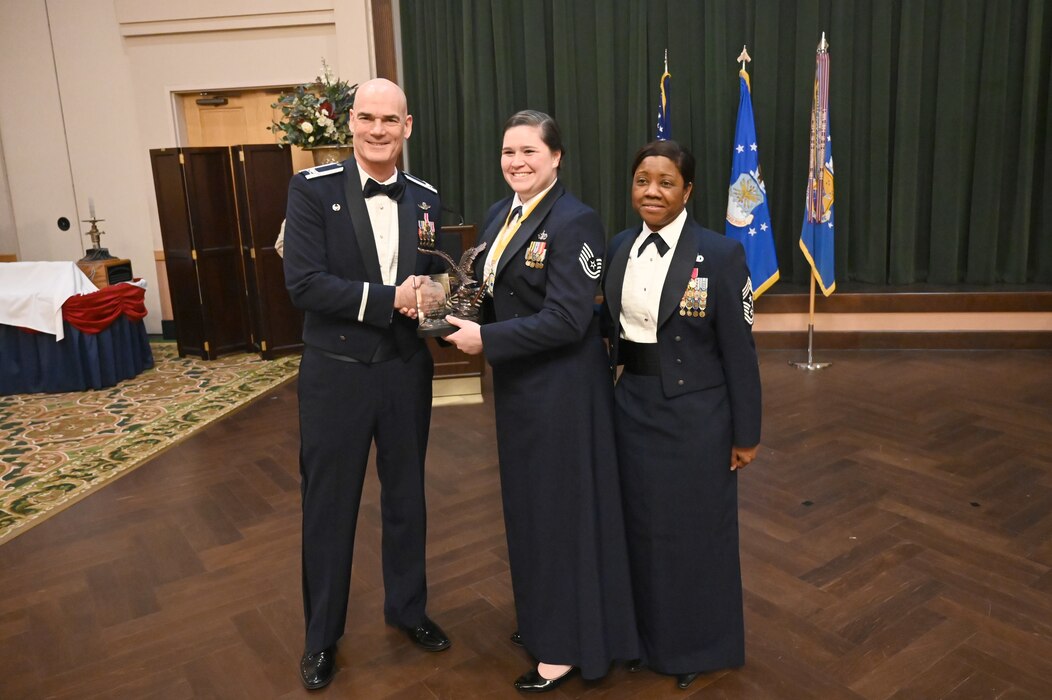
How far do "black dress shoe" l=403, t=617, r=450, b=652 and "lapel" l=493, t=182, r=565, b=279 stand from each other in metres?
1.27

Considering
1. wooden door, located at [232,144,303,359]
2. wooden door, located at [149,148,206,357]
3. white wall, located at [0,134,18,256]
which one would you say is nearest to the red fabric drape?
wooden door, located at [149,148,206,357]

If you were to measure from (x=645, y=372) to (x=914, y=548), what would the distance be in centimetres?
168

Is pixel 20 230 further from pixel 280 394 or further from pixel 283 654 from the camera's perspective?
pixel 283 654

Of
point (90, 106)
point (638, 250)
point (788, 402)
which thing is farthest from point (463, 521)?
point (90, 106)

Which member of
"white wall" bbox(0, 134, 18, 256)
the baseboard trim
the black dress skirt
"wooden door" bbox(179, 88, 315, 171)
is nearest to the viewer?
the black dress skirt

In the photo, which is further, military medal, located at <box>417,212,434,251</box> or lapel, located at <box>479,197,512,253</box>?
military medal, located at <box>417,212,434,251</box>

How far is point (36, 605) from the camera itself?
3.05 metres

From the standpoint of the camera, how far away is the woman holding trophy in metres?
2.18

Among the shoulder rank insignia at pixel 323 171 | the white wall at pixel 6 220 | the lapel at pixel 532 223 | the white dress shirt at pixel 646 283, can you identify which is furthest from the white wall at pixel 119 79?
the white dress shirt at pixel 646 283

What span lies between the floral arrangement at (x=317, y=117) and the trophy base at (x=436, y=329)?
14.4 ft

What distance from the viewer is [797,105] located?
23.1 feet

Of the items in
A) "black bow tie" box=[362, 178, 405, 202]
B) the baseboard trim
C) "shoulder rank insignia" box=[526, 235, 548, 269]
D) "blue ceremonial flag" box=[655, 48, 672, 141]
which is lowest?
the baseboard trim

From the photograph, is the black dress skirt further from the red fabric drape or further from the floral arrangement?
the red fabric drape

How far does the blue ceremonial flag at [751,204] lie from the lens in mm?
6562
